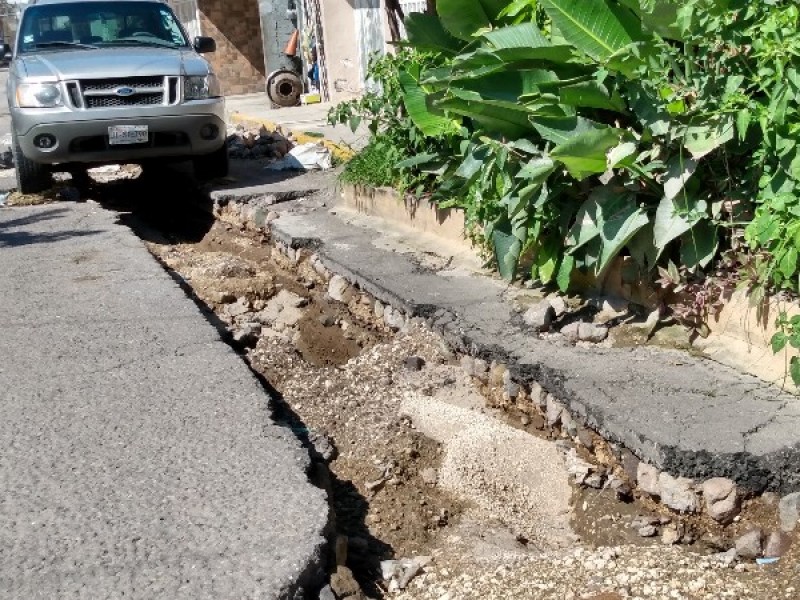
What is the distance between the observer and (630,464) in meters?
3.99

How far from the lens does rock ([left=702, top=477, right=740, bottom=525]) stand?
12.1 feet

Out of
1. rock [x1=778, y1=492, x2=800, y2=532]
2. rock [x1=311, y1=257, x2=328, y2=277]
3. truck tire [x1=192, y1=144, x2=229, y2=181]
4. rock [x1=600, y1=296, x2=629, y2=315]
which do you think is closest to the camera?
rock [x1=778, y1=492, x2=800, y2=532]

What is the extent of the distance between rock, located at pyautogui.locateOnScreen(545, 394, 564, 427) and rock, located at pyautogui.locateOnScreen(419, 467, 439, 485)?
592mm

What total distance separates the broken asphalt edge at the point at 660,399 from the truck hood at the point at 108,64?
16.8 ft

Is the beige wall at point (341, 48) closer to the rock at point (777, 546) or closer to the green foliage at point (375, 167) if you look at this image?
the green foliage at point (375, 167)

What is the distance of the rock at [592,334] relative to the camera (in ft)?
16.4

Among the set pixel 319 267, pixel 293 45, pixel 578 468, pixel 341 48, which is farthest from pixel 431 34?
pixel 293 45

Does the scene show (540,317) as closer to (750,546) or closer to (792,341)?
(792,341)

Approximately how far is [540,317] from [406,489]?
143 centimetres

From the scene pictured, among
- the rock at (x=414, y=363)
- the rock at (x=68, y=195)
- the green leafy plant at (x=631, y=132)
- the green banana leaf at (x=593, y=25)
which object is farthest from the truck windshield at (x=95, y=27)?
the green banana leaf at (x=593, y=25)

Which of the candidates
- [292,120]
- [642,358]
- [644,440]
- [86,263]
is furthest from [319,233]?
[292,120]

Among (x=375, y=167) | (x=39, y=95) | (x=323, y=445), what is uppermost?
(x=39, y=95)

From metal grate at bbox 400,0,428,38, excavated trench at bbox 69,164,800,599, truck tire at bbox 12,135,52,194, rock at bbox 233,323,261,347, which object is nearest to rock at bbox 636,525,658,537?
excavated trench at bbox 69,164,800,599

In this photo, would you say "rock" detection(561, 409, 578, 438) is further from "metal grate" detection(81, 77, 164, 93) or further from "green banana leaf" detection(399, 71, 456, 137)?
"metal grate" detection(81, 77, 164, 93)
